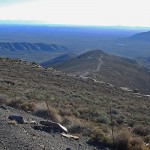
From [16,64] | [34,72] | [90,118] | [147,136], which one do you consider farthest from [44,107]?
[16,64]

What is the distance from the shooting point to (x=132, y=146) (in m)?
11.7

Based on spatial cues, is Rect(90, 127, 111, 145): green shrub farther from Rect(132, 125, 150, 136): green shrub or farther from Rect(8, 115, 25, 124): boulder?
Rect(132, 125, 150, 136): green shrub

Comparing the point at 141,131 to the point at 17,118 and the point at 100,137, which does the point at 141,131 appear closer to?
the point at 100,137

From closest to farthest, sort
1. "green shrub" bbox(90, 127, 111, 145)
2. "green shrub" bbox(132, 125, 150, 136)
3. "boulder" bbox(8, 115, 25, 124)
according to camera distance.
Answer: "green shrub" bbox(90, 127, 111, 145) → "boulder" bbox(8, 115, 25, 124) → "green shrub" bbox(132, 125, 150, 136)

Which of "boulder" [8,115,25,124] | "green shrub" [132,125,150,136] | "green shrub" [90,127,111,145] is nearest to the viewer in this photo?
"green shrub" [90,127,111,145]

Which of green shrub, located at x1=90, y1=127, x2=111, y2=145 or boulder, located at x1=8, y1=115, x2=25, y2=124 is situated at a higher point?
boulder, located at x1=8, y1=115, x2=25, y2=124

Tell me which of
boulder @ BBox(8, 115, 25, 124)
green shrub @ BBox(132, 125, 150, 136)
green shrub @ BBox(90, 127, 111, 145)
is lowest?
green shrub @ BBox(132, 125, 150, 136)

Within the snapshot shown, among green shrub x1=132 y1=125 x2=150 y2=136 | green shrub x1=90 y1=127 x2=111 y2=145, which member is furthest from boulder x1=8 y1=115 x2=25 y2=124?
green shrub x1=132 y1=125 x2=150 y2=136

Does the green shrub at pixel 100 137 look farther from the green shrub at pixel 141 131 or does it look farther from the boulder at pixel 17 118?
the green shrub at pixel 141 131

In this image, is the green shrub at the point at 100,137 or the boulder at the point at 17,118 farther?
the boulder at the point at 17,118

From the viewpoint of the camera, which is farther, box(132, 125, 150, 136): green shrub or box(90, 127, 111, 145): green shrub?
box(132, 125, 150, 136): green shrub

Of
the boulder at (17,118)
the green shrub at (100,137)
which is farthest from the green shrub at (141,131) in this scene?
the boulder at (17,118)

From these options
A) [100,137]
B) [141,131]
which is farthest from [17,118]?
[141,131]

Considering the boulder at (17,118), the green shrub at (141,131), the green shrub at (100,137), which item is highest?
the boulder at (17,118)
